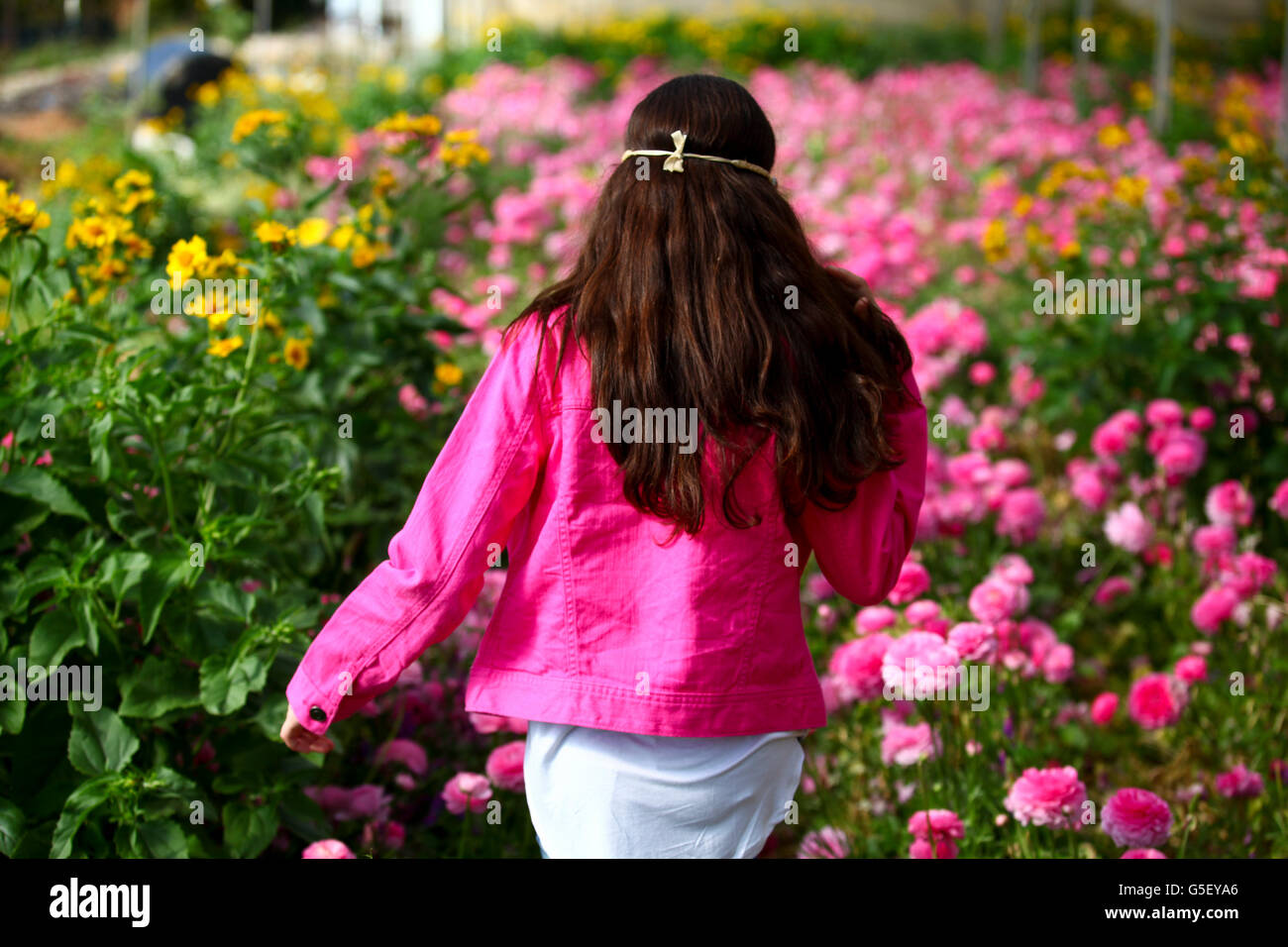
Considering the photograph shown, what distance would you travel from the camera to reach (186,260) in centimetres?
207

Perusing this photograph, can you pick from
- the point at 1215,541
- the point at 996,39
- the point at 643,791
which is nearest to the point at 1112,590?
the point at 1215,541

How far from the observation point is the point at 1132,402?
11.5 feet

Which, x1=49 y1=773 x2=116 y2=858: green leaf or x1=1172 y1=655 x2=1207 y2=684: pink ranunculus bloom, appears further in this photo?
x1=1172 y1=655 x2=1207 y2=684: pink ranunculus bloom

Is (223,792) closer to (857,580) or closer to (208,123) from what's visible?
(857,580)

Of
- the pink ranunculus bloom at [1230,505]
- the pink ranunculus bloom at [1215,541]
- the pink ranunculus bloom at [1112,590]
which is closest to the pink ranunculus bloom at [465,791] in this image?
the pink ranunculus bloom at [1112,590]

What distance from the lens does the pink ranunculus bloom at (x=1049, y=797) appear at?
195cm

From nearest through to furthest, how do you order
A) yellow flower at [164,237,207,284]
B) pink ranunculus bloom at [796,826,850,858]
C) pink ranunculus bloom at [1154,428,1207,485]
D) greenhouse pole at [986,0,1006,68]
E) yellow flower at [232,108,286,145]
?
yellow flower at [164,237,207,284] < pink ranunculus bloom at [796,826,850,858] < yellow flower at [232,108,286,145] < pink ranunculus bloom at [1154,428,1207,485] < greenhouse pole at [986,0,1006,68]

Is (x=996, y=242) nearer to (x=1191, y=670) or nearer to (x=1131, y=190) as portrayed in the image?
(x=1131, y=190)

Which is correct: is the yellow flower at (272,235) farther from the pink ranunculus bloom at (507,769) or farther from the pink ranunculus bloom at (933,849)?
the pink ranunculus bloom at (933,849)

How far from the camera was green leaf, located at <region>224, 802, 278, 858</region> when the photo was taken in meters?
1.84

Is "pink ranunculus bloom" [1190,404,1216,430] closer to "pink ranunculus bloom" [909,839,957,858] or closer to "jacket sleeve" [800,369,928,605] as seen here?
"pink ranunculus bloom" [909,839,957,858]

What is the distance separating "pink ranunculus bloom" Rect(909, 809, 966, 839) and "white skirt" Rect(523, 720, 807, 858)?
0.58 meters

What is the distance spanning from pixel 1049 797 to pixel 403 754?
1136 mm

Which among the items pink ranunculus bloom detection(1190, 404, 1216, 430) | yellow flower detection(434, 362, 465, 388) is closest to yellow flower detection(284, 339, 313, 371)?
yellow flower detection(434, 362, 465, 388)
